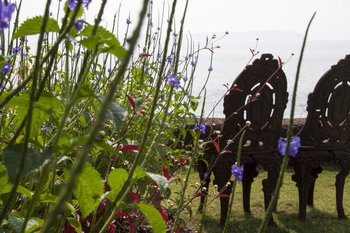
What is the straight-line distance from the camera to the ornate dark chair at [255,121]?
4.29 meters

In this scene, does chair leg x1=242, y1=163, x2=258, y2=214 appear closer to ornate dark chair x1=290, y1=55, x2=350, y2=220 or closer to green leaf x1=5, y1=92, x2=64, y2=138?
ornate dark chair x1=290, y1=55, x2=350, y2=220

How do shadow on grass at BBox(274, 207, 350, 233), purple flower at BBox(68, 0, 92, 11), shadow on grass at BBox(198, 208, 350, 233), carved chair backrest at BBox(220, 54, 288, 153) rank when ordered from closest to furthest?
purple flower at BBox(68, 0, 92, 11), carved chair backrest at BBox(220, 54, 288, 153), shadow on grass at BBox(198, 208, 350, 233), shadow on grass at BBox(274, 207, 350, 233)

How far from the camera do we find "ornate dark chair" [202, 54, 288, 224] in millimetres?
4285

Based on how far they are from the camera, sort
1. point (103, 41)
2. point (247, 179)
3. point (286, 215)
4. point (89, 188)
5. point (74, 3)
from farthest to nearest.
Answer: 1. point (286, 215)
2. point (247, 179)
3. point (89, 188)
4. point (103, 41)
5. point (74, 3)

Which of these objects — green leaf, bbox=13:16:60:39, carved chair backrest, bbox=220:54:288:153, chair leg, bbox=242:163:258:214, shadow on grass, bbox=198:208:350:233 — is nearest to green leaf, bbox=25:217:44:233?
green leaf, bbox=13:16:60:39

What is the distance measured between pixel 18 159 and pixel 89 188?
7.3 inches

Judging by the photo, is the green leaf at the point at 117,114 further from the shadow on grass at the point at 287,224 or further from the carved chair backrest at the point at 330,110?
the carved chair backrest at the point at 330,110

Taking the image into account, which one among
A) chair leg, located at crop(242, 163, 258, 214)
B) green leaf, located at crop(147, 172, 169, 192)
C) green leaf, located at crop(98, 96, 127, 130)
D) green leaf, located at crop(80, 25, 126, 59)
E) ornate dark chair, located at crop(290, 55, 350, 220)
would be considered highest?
green leaf, located at crop(80, 25, 126, 59)

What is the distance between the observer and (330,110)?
4.74 m

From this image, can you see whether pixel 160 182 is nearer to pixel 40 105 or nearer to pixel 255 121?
pixel 40 105

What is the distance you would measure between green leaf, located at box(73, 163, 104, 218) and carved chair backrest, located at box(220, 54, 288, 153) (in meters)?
3.28

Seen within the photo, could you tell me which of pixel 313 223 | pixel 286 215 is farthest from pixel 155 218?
pixel 286 215

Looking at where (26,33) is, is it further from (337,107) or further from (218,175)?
(337,107)

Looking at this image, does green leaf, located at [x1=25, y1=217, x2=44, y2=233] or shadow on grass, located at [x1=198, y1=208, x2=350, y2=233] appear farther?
shadow on grass, located at [x1=198, y1=208, x2=350, y2=233]
